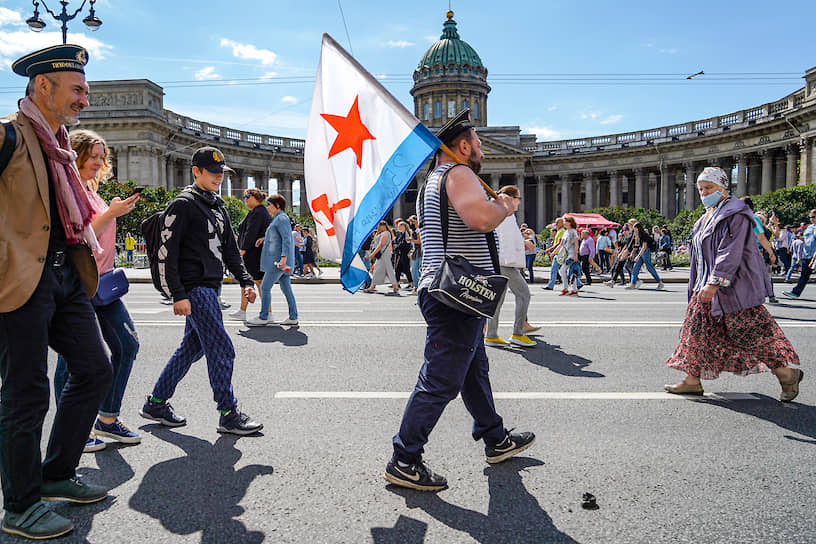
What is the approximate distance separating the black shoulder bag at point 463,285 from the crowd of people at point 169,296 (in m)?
0.03

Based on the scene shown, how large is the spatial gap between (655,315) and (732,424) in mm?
6349

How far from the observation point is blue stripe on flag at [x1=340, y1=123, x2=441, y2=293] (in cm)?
412

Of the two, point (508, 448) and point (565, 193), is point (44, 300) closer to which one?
point (508, 448)

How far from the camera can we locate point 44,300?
119 inches

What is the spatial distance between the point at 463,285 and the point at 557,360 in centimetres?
390

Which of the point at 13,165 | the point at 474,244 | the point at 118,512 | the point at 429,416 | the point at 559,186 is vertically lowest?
the point at 118,512

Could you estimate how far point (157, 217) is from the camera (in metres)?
4.67

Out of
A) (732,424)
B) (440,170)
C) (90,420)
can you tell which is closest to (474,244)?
(440,170)

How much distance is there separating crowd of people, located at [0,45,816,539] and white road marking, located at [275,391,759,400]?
0.21 m

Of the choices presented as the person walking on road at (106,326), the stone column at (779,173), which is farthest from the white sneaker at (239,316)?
the stone column at (779,173)

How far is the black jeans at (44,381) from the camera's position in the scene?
2969 mm

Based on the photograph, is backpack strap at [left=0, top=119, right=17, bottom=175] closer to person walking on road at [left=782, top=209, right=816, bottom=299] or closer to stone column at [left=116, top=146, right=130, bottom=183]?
person walking on road at [left=782, top=209, right=816, bottom=299]

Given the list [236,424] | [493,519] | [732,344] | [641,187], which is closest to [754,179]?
[641,187]

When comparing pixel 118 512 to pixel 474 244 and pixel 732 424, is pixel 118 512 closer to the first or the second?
pixel 474 244
